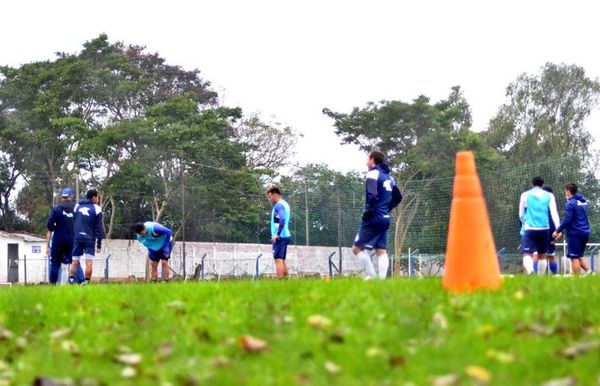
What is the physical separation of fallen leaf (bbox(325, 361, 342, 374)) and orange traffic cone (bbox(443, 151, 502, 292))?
2985 millimetres

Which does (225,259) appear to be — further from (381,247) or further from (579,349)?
(579,349)

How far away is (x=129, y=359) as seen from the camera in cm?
559

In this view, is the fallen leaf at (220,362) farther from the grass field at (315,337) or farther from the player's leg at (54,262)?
the player's leg at (54,262)

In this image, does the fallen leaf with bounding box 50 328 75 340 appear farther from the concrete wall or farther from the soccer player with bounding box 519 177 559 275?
the concrete wall

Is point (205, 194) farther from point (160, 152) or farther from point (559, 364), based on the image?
point (559, 364)

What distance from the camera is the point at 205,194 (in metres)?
46.4

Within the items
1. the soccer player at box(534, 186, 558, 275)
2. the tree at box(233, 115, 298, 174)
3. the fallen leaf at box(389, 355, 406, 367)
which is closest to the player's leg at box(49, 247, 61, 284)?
the soccer player at box(534, 186, 558, 275)

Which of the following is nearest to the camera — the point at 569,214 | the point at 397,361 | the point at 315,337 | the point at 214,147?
the point at 397,361

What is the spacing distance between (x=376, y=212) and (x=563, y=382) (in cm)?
875

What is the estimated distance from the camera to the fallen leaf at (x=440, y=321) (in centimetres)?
577

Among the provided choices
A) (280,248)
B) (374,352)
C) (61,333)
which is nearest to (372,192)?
(280,248)

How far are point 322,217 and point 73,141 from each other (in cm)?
1666

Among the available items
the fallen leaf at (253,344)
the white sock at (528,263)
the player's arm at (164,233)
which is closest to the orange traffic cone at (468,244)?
the fallen leaf at (253,344)

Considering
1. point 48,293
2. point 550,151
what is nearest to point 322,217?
point 550,151
